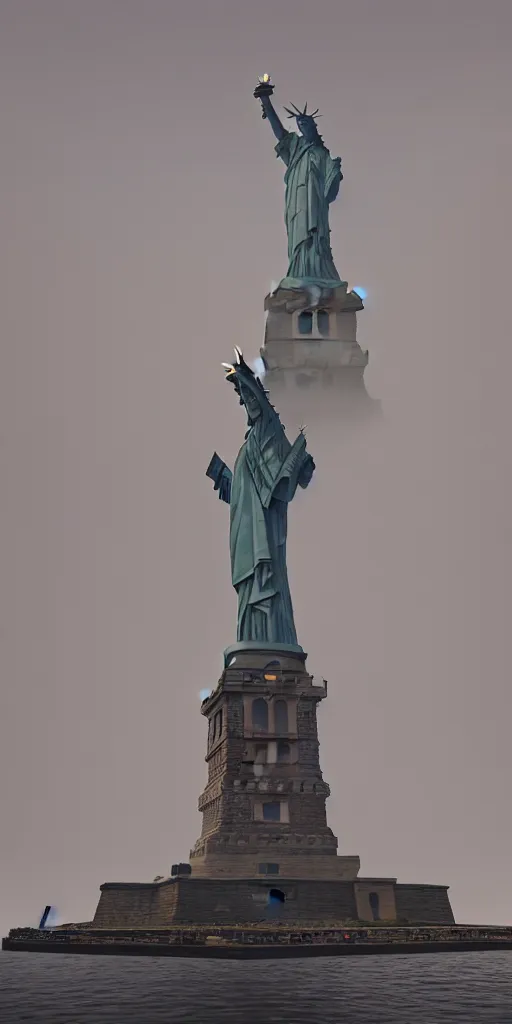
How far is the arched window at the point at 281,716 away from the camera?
1609 inches

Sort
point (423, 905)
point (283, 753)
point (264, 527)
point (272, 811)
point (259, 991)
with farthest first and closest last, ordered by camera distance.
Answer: point (264, 527) → point (283, 753) → point (272, 811) → point (423, 905) → point (259, 991)

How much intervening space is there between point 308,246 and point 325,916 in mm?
44176

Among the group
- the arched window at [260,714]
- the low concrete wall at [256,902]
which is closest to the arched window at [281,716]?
the arched window at [260,714]

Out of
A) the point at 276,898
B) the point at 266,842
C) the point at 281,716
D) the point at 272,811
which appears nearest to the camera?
the point at 276,898

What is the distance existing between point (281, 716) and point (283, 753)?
1512mm

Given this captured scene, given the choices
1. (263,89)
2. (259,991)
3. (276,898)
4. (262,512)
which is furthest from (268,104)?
(259,991)

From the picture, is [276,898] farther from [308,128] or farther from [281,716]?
[308,128]

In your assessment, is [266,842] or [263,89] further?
[263,89]

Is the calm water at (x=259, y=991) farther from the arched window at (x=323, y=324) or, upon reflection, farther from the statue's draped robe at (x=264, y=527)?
the arched window at (x=323, y=324)

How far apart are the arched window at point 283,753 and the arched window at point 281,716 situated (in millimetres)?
550

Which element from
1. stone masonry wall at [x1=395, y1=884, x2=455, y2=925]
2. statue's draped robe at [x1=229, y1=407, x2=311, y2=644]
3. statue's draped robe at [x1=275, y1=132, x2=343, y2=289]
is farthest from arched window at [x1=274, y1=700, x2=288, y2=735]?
statue's draped robe at [x1=275, y1=132, x2=343, y2=289]

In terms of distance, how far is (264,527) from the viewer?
4478 cm

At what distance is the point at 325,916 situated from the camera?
3628 cm

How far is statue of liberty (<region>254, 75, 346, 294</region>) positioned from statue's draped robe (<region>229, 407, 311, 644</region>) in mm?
22724
